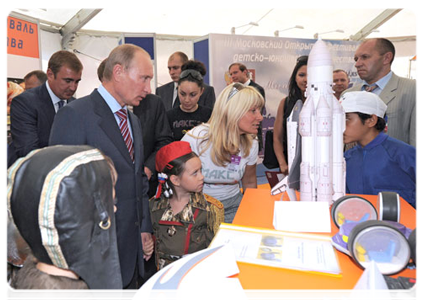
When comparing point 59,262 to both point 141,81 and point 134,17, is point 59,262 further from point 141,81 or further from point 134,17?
point 134,17

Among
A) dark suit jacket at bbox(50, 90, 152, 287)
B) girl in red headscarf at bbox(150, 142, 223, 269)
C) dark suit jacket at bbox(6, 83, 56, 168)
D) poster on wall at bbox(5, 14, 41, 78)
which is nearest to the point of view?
dark suit jacket at bbox(50, 90, 152, 287)

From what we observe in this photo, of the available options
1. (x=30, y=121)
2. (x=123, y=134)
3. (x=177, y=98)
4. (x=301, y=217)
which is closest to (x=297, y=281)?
(x=301, y=217)

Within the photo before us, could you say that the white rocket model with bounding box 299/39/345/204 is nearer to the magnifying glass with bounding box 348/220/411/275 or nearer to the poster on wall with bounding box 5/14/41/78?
the magnifying glass with bounding box 348/220/411/275

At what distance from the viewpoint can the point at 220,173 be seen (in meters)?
2.67

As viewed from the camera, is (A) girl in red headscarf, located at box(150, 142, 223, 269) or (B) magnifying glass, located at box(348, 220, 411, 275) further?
(A) girl in red headscarf, located at box(150, 142, 223, 269)

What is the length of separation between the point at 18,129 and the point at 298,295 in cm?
278

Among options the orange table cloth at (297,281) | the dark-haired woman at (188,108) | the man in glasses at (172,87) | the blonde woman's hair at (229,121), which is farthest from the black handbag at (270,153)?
the orange table cloth at (297,281)

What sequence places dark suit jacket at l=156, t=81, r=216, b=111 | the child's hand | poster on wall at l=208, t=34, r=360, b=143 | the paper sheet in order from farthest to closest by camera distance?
1. poster on wall at l=208, t=34, r=360, b=143
2. dark suit jacket at l=156, t=81, r=216, b=111
3. the child's hand
4. the paper sheet

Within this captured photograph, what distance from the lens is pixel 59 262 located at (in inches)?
33.8

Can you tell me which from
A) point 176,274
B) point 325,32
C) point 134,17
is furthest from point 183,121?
point 325,32

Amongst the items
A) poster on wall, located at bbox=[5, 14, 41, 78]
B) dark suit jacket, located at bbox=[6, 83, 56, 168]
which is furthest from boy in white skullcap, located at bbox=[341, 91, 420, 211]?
poster on wall, located at bbox=[5, 14, 41, 78]

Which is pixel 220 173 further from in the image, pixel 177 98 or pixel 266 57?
pixel 266 57

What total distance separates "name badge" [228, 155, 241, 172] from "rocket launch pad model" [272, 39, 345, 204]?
76 centimetres

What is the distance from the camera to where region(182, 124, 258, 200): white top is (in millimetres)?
2672
